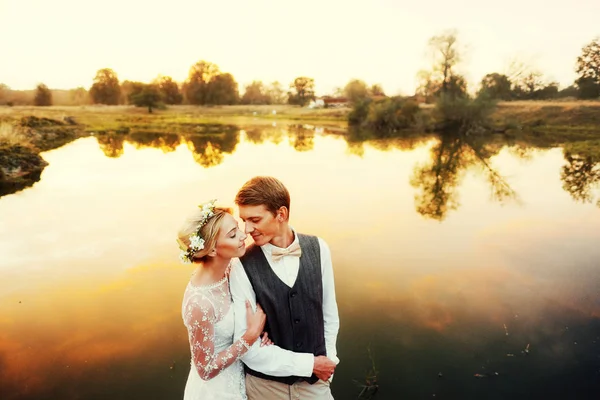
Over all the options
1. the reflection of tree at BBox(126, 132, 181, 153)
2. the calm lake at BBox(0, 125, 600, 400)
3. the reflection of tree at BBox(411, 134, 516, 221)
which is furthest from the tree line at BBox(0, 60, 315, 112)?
the calm lake at BBox(0, 125, 600, 400)

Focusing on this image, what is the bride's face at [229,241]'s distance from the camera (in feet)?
7.16

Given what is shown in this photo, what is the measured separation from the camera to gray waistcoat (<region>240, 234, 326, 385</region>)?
2193 millimetres

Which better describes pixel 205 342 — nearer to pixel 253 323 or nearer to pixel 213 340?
pixel 213 340

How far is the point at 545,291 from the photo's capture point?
639 cm

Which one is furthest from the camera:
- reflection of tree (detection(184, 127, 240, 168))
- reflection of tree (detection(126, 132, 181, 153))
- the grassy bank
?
reflection of tree (detection(126, 132, 181, 153))

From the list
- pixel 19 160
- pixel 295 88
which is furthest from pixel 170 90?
pixel 19 160

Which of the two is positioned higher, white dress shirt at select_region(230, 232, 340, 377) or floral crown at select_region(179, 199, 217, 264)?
floral crown at select_region(179, 199, 217, 264)

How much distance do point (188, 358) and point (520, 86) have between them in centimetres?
6237

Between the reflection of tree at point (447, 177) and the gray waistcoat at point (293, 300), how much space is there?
8981 mm

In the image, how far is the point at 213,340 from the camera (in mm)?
2230

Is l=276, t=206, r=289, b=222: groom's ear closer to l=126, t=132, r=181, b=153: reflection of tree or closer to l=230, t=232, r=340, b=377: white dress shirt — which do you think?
l=230, t=232, r=340, b=377: white dress shirt

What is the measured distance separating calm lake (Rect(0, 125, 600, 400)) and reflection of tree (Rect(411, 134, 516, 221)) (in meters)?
0.15

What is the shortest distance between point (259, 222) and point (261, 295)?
1.34 ft

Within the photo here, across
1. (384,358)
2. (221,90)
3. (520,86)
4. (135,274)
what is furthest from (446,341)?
(221,90)
